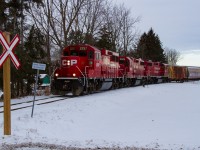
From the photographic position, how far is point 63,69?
85.4ft

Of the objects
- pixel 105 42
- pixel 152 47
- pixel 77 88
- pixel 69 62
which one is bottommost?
pixel 77 88

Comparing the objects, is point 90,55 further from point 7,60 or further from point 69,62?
point 7,60

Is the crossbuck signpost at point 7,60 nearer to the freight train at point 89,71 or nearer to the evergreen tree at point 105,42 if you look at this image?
the freight train at point 89,71

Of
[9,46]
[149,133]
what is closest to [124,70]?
[149,133]

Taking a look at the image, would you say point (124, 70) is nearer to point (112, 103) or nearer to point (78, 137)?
point (112, 103)

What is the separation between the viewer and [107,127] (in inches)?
560

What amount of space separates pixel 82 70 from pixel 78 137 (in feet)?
47.4

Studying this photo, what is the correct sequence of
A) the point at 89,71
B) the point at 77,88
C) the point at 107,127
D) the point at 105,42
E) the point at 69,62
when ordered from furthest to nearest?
the point at 105,42 → the point at 89,71 → the point at 69,62 → the point at 77,88 → the point at 107,127

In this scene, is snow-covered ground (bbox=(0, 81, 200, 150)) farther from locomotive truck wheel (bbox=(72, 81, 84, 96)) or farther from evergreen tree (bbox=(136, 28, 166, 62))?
evergreen tree (bbox=(136, 28, 166, 62))

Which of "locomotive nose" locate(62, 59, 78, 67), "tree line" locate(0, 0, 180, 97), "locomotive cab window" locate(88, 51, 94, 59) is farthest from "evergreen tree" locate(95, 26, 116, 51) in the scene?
"locomotive nose" locate(62, 59, 78, 67)

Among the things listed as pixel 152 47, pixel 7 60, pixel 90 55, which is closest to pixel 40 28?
pixel 90 55

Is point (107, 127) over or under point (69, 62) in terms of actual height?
under

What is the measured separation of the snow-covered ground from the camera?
10430 millimetres

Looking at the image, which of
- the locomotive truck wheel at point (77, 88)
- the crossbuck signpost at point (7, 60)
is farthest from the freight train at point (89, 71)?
the crossbuck signpost at point (7, 60)
